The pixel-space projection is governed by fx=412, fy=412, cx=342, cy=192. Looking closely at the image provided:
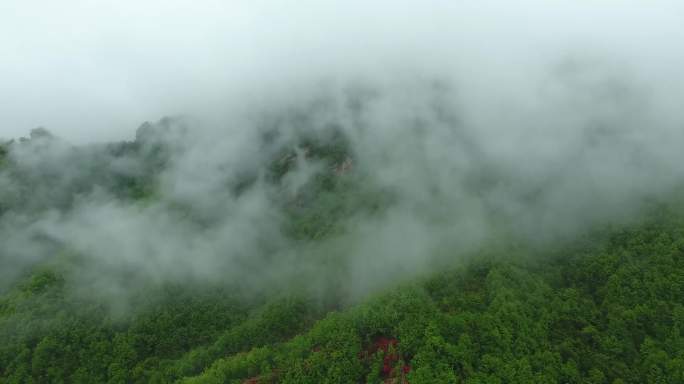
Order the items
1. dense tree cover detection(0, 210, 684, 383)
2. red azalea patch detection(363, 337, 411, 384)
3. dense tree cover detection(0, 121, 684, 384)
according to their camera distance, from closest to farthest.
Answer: dense tree cover detection(0, 210, 684, 383) → dense tree cover detection(0, 121, 684, 384) → red azalea patch detection(363, 337, 411, 384)

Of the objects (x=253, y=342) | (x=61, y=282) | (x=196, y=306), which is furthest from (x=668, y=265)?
(x=61, y=282)

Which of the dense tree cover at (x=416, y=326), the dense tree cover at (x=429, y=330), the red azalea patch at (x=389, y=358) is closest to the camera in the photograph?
the dense tree cover at (x=429, y=330)

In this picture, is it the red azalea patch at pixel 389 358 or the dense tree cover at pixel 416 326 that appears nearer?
the dense tree cover at pixel 416 326

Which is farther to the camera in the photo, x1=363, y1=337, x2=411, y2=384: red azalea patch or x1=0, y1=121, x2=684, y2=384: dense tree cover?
x1=363, y1=337, x2=411, y2=384: red azalea patch

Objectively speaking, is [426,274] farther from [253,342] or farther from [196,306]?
[196,306]

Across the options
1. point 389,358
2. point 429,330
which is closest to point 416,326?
point 429,330

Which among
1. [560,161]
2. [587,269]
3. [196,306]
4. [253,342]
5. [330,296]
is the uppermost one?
[560,161]

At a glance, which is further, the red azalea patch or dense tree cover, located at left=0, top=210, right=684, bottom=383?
the red azalea patch

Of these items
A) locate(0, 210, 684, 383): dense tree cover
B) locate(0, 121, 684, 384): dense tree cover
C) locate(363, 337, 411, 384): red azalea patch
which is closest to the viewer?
locate(0, 210, 684, 383): dense tree cover
